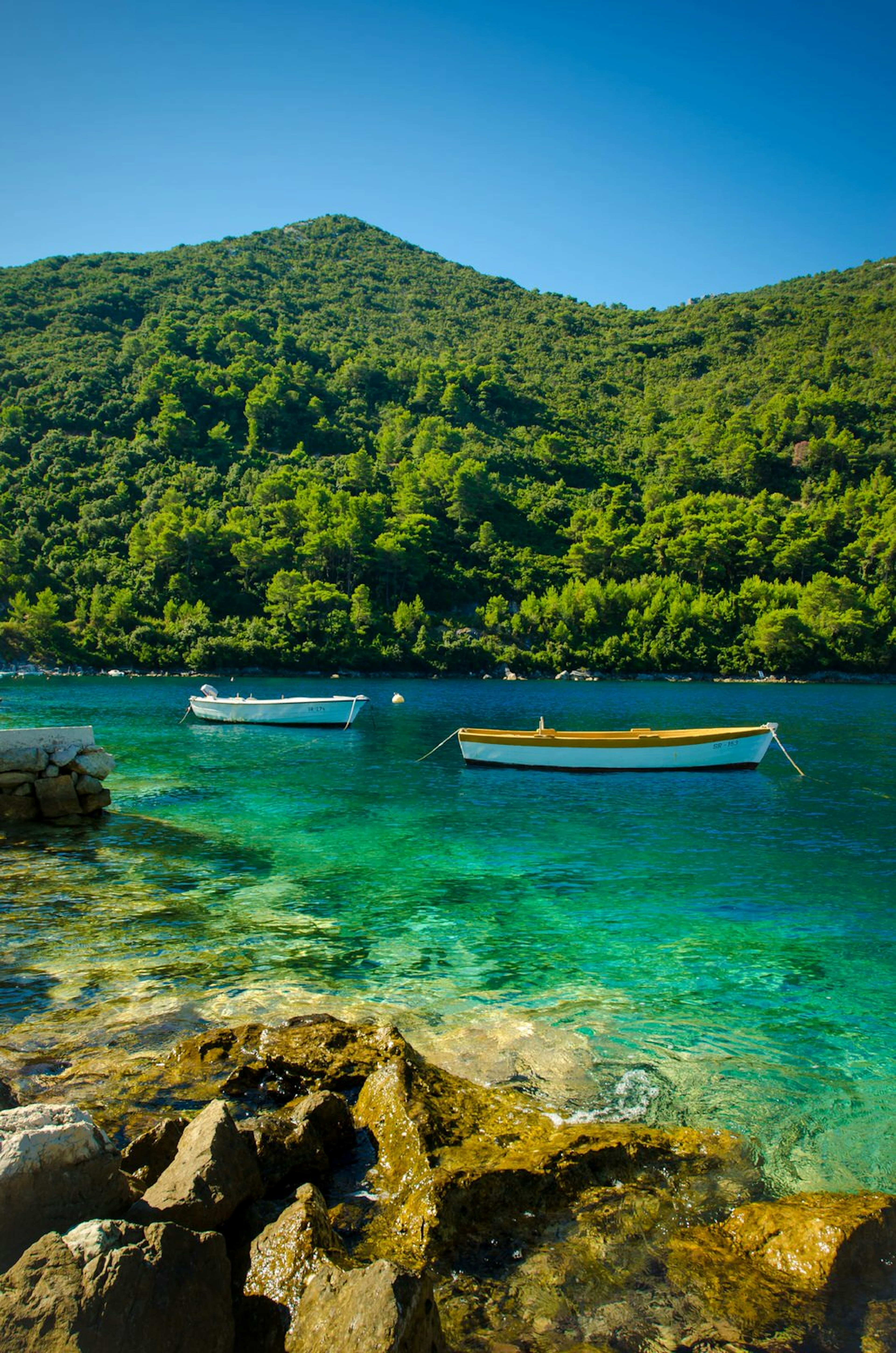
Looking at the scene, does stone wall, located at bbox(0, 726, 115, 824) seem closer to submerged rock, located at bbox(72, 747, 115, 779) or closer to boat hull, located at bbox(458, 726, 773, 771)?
submerged rock, located at bbox(72, 747, 115, 779)

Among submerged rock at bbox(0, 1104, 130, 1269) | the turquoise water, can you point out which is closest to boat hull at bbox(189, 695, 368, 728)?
the turquoise water

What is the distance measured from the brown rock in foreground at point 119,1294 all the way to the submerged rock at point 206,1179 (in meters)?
0.46

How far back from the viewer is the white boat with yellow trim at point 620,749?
25984 millimetres

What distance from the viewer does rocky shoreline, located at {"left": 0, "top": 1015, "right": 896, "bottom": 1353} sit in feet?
9.80

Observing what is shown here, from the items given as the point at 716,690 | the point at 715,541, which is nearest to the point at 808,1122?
the point at 716,690

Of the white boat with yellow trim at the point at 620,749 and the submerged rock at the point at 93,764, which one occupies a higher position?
the submerged rock at the point at 93,764

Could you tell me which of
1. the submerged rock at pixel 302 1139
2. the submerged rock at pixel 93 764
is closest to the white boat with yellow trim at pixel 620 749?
the submerged rock at pixel 93 764

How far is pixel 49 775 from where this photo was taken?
682 inches

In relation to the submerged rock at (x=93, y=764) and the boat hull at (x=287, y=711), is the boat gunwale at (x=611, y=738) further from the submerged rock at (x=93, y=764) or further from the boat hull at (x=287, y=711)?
the boat hull at (x=287, y=711)

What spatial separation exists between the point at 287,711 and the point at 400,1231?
36.9 m

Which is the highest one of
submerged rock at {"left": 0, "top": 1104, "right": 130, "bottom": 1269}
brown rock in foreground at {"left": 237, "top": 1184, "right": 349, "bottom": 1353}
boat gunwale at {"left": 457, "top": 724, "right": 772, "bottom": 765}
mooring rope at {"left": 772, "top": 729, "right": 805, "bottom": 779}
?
submerged rock at {"left": 0, "top": 1104, "right": 130, "bottom": 1269}

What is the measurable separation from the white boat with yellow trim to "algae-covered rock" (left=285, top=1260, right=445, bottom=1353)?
22975 mm

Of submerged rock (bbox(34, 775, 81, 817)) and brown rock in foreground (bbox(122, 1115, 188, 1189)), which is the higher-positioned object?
brown rock in foreground (bbox(122, 1115, 188, 1189))

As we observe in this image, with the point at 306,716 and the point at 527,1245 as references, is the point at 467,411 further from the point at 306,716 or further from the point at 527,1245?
the point at 527,1245
